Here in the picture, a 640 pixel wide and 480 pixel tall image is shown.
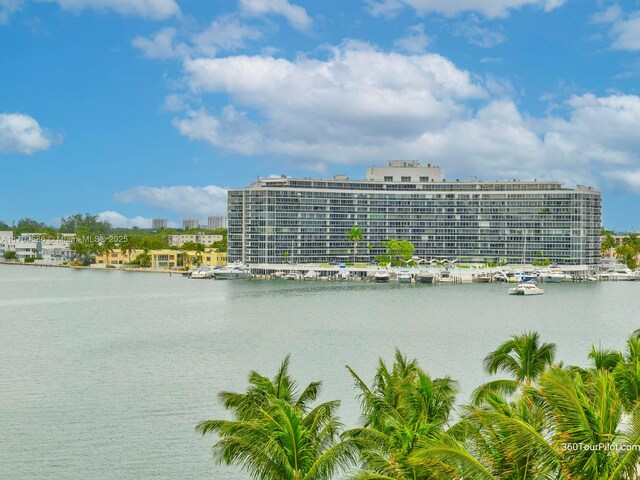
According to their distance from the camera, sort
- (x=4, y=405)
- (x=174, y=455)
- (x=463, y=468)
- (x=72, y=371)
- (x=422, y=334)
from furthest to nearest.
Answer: (x=422, y=334)
(x=72, y=371)
(x=4, y=405)
(x=174, y=455)
(x=463, y=468)

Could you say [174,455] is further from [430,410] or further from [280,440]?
[280,440]

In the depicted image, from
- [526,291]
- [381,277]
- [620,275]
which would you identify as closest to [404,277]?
[381,277]

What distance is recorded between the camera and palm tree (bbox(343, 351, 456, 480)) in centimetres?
1434

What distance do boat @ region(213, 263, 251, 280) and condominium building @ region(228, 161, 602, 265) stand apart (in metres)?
3.31

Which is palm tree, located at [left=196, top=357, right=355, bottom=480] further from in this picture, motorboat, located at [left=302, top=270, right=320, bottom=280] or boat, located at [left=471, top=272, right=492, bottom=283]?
motorboat, located at [left=302, top=270, right=320, bottom=280]

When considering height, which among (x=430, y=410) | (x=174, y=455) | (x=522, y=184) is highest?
(x=522, y=184)

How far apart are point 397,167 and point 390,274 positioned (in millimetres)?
33887

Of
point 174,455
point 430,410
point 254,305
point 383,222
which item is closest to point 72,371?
point 174,455

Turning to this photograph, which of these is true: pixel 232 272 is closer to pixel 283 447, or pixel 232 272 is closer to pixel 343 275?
pixel 343 275

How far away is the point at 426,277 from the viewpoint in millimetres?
→ 157750

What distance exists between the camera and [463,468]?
38.8 feet

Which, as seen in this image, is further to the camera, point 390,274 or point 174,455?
point 390,274

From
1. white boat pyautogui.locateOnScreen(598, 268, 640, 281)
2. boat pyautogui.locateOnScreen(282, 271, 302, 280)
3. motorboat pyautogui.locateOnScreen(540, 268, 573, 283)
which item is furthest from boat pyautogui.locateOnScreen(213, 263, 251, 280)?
white boat pyautogui.locateOnScreen(598, 268, 640, 281)

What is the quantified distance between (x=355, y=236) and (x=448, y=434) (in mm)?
160265
